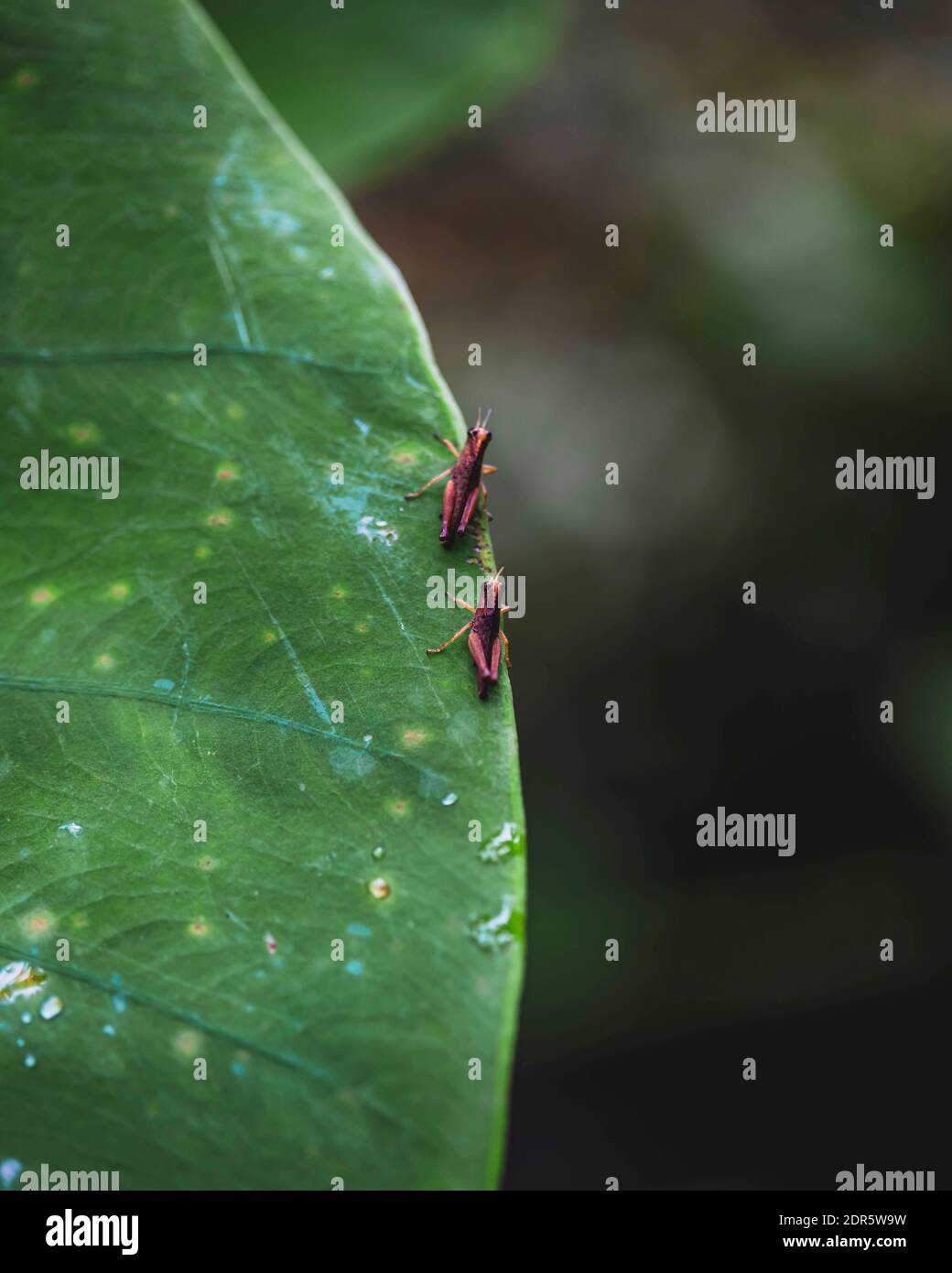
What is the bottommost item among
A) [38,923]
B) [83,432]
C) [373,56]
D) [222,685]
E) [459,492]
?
[38,923]

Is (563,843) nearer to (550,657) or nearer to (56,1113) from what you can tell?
(550,657)

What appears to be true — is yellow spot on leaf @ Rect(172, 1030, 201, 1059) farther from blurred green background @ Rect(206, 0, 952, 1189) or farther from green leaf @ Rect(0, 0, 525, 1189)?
blurred green background @ Rect(206, 0, 952, 1189)

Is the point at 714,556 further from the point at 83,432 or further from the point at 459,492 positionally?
the point at 83,432

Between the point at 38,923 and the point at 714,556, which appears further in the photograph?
the point at 714,556

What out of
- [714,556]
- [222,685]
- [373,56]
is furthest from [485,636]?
[714,556]

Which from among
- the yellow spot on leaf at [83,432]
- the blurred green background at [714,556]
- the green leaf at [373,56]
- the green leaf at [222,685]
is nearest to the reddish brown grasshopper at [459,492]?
the green leaf at [222,685]
